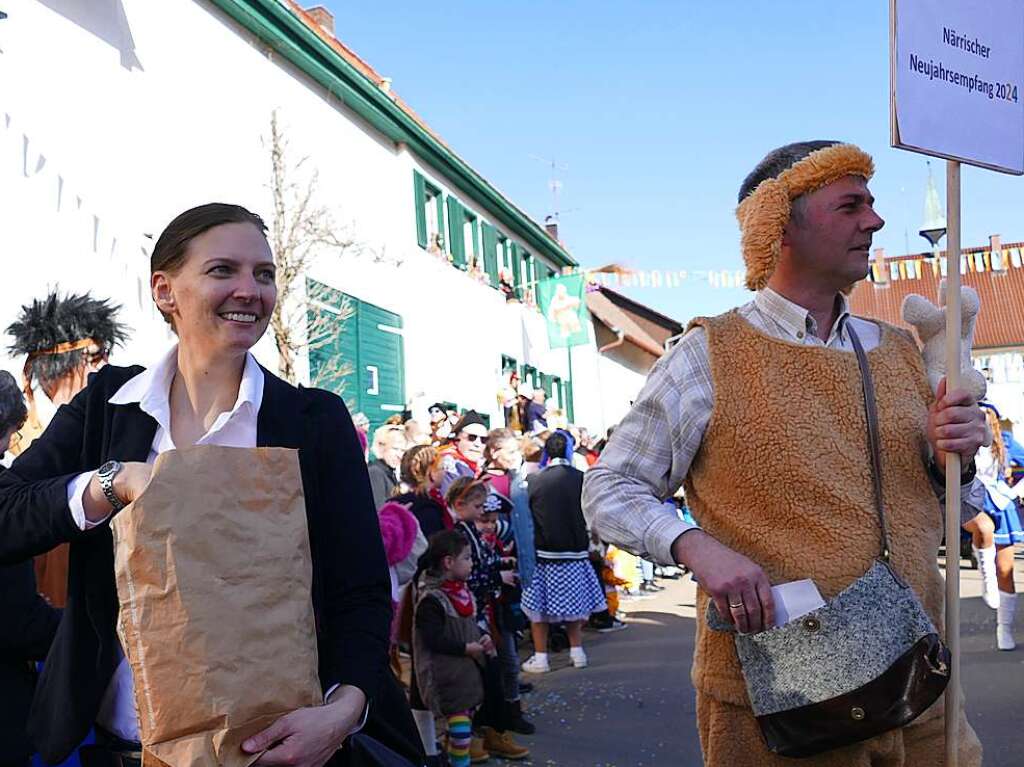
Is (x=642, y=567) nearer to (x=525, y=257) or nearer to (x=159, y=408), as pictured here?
(x=525, y=257)

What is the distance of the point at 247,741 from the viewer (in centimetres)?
178

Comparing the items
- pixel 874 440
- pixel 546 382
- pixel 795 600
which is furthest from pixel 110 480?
pixel 546 382

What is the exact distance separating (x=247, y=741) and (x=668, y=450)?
4.06 ft

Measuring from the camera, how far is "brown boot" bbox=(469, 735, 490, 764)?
667cm

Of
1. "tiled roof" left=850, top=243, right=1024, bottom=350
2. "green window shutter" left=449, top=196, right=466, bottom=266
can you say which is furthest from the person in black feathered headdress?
"tiled roof" left=850, top=243, right=1024, bottom=350

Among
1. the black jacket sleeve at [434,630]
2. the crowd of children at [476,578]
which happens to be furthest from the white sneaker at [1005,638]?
the black jacket sleeve at [434,630]

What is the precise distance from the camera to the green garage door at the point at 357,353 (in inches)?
498

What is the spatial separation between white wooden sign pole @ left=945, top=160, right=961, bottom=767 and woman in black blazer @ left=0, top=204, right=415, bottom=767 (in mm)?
1202

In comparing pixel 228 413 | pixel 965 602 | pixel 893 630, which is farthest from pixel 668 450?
pixel 965 602

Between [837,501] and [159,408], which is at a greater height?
[159,408]

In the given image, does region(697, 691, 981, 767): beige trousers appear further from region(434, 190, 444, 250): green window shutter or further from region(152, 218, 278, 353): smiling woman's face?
region(434, 190, 444, 250): green window shutter

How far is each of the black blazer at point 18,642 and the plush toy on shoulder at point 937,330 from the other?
231cm

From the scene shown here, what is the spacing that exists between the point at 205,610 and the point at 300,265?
1026 cm

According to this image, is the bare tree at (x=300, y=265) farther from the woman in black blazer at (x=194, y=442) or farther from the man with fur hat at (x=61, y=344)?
the woman in black blazer at (x=194, y=442)
